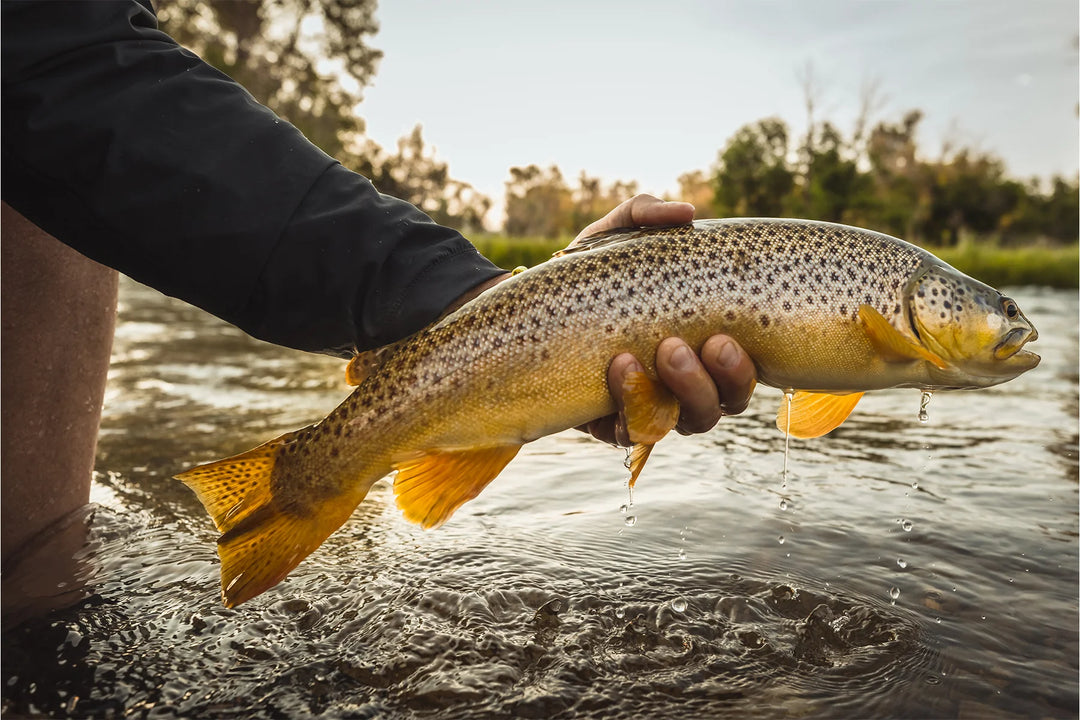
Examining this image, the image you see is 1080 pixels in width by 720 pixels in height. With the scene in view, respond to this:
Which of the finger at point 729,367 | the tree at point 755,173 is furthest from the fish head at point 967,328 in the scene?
the tree at point 755,173

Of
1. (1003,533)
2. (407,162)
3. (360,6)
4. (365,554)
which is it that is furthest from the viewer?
(407,162)

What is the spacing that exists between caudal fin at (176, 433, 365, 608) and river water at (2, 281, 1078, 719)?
0.86 ft

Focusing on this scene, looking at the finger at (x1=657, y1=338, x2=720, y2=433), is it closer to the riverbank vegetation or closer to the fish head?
the fish head

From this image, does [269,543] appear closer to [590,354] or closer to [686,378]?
[590,354]

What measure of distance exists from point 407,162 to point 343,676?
63.9 meters

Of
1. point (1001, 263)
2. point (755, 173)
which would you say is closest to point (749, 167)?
point (755, 173)

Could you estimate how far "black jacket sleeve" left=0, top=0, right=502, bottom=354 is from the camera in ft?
6.51

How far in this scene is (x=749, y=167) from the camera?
6456 centimetres

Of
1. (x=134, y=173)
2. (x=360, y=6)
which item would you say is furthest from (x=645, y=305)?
(x=360, y=6)

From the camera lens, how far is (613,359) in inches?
96.7

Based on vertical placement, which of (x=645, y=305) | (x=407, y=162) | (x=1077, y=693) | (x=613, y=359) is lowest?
(x=1077, y=693)

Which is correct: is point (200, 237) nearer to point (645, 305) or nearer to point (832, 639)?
point (645, 305)

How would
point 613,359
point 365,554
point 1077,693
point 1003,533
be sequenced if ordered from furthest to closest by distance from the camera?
point 1003,533 < point 365,554 < point 613,359 < point 1077,693

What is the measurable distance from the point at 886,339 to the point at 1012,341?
549 mm
